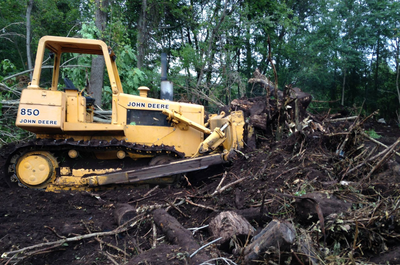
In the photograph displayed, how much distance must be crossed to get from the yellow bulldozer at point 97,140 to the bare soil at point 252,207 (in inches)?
15.2

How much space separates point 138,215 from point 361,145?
448 centimetres

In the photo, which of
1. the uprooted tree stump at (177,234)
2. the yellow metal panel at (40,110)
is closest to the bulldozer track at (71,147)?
the yellow metal panel at (40,110)

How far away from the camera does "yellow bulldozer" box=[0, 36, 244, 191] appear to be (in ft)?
19.3

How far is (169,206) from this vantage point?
480 centimetres

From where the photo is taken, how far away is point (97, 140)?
19.9 feet

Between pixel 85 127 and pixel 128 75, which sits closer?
pixel 85 127

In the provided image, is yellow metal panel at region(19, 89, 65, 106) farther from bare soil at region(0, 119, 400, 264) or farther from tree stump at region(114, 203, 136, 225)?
tree stump at region(114, 203, 136, 225)

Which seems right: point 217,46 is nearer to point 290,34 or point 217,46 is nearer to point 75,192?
point 290,34

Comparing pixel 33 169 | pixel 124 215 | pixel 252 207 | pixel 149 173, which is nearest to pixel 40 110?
pixel 33 169

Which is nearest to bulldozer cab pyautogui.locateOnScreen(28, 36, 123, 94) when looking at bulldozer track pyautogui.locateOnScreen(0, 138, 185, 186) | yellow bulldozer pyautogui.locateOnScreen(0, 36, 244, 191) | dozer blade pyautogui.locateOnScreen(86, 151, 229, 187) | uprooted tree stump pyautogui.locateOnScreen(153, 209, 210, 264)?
yellow bulldozer pyautogui.locateOnScreen(0, 36, 244, 191)

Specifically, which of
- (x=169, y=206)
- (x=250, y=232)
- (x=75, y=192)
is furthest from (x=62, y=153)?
(x=250, y=232)

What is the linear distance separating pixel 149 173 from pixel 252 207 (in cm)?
223

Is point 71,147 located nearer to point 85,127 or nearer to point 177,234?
point 85,127

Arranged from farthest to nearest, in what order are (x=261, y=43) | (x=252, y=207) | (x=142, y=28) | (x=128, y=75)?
(x=261, y=43)
(x=142, y=28)
(x=128, y=75)
(x=252, y=207)
